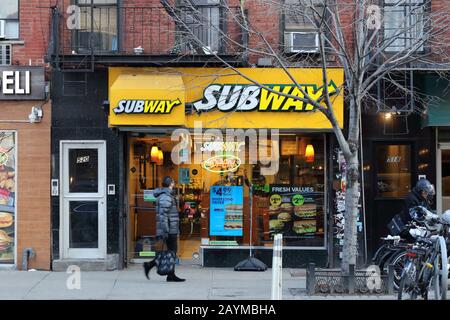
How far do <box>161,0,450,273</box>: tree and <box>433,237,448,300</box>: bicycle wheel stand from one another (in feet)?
7.36

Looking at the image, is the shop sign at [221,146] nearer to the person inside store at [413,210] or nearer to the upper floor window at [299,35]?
the upper floor window at [299,35]

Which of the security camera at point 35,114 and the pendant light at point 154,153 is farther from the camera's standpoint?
the pendant light at point 154,153

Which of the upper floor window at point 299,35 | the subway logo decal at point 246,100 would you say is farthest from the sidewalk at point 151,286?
the upper floor window at point 299,35

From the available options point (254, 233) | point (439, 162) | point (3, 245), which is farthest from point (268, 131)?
point (3, 245)

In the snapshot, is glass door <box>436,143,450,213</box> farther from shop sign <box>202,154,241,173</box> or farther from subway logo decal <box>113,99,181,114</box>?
subway logo decal <box>113,99,181,114</box>

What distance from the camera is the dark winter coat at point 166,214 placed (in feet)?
37.1

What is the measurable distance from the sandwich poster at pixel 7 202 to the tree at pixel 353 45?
413cm

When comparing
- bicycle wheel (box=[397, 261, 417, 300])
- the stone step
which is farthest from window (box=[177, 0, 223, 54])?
bicycle wheel (box=[397, 261, 417, 300])

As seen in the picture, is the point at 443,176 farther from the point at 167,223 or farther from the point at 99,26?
the point at 99,26

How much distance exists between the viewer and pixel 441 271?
8.04 metres

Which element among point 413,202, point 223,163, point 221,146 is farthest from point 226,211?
point 413,202

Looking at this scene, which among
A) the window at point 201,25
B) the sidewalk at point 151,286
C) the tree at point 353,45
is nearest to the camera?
the sidewalk at point 151,286

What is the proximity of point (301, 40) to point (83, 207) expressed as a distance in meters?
5.34
